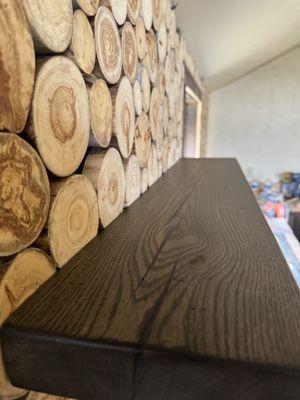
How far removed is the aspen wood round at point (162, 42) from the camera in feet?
3.95

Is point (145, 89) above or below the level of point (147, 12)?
below

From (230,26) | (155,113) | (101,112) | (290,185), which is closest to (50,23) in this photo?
(101,112)

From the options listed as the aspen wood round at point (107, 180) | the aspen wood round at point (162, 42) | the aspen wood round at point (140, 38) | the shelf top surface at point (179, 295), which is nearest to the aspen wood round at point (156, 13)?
the aspen wood round at point (162, 42)

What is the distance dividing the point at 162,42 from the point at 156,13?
146 millimetres

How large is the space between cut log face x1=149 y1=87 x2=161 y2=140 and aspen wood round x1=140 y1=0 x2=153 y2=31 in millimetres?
228

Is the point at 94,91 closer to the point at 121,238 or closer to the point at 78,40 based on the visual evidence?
the point at 78,40

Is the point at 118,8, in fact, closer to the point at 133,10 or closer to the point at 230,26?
the point at 133,10

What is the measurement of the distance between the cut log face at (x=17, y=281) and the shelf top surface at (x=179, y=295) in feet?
0.05

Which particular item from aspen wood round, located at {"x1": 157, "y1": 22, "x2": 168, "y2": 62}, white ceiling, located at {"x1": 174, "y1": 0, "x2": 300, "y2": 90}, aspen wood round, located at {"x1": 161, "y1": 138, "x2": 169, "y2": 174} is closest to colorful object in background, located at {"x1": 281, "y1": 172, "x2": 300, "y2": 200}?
white ceiling, located at {"x1": 174, "y1": 0, "x2": 300, "y2": 90}

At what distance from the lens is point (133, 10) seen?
842 mm

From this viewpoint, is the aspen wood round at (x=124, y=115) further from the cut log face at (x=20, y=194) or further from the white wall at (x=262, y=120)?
the white wall at (x=262, y=120)

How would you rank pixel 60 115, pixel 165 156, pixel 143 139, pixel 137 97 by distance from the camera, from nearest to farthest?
pixel 60 115 < pixel 137 97 < pixel 143 139 < pixel 165 156

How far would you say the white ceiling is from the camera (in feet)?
5.36

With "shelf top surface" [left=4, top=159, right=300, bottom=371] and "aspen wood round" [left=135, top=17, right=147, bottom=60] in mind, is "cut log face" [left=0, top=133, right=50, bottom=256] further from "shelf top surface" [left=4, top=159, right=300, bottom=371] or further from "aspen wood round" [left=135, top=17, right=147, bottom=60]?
"aspen wood round" [left=135, top=17, right=147, bottom=60]
